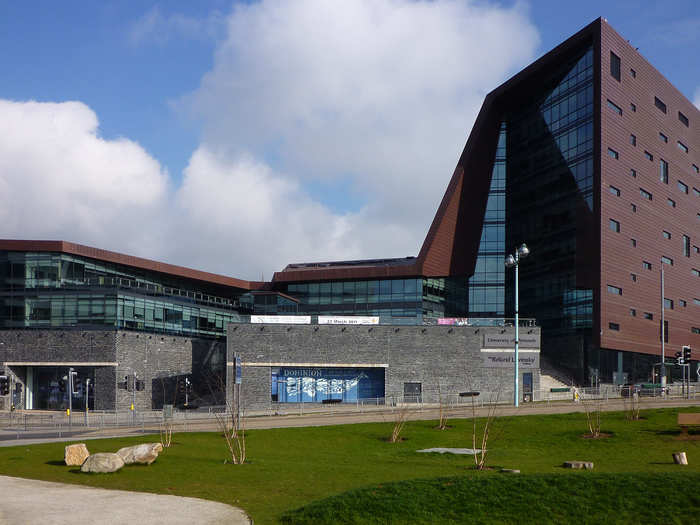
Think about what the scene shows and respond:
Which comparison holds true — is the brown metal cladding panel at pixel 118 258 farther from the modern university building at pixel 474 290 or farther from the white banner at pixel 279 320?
the white banner at pixel 279 320

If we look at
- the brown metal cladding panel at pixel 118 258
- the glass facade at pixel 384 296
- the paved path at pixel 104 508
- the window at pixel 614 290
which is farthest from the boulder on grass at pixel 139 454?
the window at pixel 614 290

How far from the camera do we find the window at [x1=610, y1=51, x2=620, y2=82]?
82.4 m

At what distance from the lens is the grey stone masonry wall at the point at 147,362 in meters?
69.7

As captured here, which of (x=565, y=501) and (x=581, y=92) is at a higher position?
(x=581, y=92)

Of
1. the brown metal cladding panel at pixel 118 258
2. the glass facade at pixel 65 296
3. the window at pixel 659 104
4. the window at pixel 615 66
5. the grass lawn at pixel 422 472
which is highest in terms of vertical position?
the window at pixel 615 66

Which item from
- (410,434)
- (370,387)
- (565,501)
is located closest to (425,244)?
(370,387)

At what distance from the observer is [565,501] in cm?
2012

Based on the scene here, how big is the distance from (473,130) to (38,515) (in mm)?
77556

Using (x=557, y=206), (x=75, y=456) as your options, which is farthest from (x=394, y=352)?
(x=75, y=456)

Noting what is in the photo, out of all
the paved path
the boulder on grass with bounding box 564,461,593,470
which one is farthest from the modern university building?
the paved path

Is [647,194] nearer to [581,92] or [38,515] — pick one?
[581,92]

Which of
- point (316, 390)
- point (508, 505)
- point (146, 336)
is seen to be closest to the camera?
point (508, 505)

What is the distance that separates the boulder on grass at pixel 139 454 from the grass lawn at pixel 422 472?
47 cm

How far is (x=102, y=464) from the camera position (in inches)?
1061
